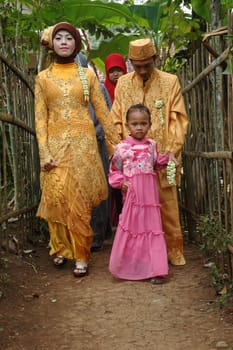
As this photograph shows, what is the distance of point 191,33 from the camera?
6332 millimetres

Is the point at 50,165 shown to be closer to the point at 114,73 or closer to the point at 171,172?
the point at 171,172

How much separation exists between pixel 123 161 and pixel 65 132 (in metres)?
0.52

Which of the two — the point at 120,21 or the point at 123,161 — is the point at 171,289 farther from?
the point at 120,21

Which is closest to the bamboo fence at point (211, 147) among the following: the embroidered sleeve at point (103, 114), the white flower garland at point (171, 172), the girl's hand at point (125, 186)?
the white flower garland at point (171, 172)

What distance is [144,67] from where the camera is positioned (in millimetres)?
4883

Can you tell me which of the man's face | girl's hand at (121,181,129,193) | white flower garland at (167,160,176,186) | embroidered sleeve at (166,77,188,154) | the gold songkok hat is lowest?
girl's hand at (121,181,129,193)

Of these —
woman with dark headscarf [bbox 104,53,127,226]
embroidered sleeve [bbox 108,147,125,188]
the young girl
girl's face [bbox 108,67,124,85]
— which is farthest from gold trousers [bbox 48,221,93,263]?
girl's face [bbox 108,67,124,85]

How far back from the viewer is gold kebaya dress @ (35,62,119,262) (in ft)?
15.2

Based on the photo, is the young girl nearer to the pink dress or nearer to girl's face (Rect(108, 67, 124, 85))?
the pink dress

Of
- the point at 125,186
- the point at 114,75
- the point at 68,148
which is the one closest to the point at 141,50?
the point at 68,148

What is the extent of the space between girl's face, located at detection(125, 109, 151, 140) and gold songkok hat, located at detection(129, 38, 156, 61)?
56 centimetres

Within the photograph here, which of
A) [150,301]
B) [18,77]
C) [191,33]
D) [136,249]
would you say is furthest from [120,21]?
[150,301]

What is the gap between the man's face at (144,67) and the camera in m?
4.85

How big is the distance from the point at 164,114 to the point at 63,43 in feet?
3.24
